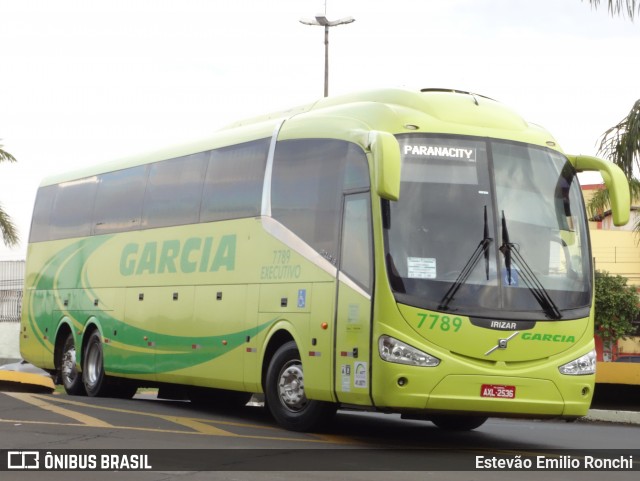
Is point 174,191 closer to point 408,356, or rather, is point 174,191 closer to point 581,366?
point 408,356

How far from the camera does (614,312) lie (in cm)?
3516

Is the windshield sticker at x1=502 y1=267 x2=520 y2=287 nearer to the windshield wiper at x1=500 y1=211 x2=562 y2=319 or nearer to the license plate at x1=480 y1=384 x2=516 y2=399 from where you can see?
the windshield wiper at x1=500 y1=211 x2=562 y2=319

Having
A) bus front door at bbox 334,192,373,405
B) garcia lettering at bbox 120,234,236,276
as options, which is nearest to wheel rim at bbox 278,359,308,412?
bus front door at bbox 334,192,373,405

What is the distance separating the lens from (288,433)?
14.2 meters

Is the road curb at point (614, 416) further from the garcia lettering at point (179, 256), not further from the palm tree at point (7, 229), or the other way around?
the palm tree at point (7, 229)

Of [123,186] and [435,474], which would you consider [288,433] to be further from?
[123,186]

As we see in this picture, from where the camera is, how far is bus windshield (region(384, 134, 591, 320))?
1286 cm

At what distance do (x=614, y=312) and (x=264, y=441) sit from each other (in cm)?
2368

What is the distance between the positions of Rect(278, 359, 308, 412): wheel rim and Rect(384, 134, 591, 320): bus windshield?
2.17 m

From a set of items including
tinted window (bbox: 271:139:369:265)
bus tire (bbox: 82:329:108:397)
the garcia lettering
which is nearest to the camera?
tinted window (bbox: 271:139:369:265)

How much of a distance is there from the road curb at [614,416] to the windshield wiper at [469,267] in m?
8.46

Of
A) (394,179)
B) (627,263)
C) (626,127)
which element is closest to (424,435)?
(394,179)

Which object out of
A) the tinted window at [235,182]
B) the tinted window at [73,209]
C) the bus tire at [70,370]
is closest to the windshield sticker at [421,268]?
the tinted window at [235,182]

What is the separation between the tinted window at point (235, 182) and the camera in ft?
52.1
